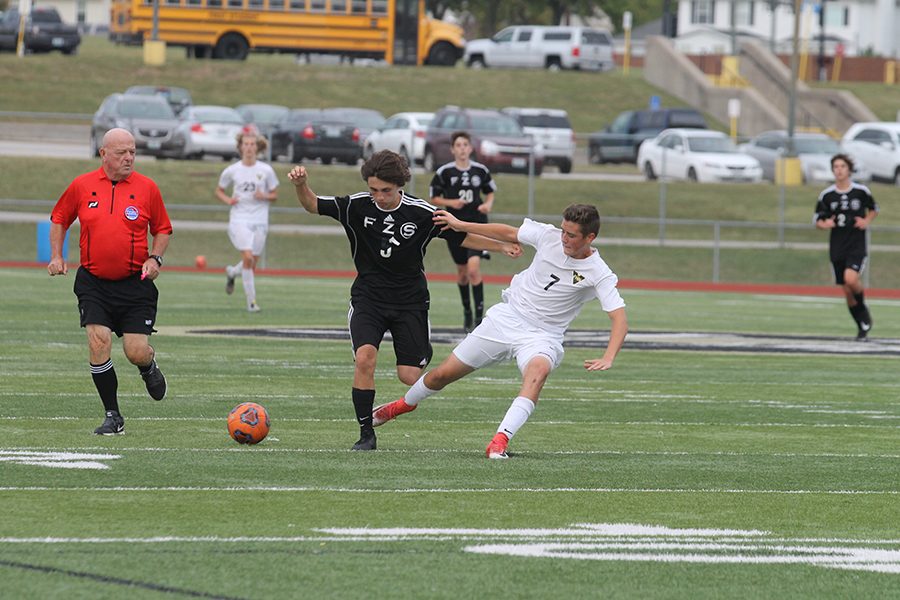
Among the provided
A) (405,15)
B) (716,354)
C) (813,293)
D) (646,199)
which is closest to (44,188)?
(646,199)

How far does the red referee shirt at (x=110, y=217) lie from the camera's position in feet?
32.7

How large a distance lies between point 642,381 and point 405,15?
45.9m

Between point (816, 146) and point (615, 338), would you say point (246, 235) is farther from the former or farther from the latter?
point (816, 146)

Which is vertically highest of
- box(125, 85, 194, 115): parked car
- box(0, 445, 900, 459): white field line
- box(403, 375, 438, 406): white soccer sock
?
box(125, 85, 194, 115): parked car

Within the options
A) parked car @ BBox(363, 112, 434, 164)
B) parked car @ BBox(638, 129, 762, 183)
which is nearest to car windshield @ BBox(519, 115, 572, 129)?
parked car @ BBox(638, 129, 762, 183)

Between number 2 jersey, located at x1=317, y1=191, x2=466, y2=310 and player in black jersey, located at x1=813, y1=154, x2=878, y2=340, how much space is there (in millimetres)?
10503

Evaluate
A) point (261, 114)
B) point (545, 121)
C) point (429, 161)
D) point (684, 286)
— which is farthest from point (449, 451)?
point (545, 121)

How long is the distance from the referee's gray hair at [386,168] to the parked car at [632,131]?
3378cm

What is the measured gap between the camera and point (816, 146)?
4403cm

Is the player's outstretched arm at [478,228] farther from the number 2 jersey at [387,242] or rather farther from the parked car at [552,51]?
the parked car at [552,51]

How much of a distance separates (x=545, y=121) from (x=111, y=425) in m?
35.8

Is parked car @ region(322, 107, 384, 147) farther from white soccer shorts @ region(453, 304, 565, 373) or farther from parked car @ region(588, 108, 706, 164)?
white soccer shorts @ region(453, 304, 565, 373)

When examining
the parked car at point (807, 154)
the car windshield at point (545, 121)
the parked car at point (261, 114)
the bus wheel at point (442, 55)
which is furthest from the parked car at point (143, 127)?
the bus wheel at point (442, 55)

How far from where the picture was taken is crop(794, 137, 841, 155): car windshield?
43781mm
